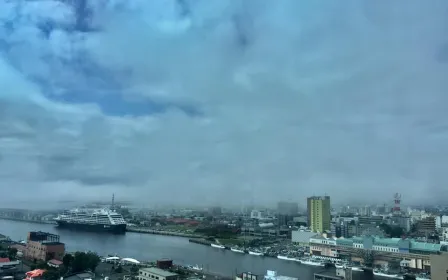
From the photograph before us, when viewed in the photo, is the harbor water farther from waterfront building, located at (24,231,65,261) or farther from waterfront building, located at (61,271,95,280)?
waterfront building, located at (61,271,95,280)

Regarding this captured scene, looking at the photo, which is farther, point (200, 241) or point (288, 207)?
point (288, 207)

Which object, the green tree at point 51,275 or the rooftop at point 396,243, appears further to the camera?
the rooftop at point 396,243

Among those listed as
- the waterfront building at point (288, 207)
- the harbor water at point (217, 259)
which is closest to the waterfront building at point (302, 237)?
the harbor water at point (217, 259)

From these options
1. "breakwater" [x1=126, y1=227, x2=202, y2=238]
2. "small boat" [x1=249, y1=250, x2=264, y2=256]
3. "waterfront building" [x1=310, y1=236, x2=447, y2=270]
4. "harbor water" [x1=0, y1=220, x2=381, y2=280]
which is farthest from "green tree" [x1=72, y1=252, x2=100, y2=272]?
"breakwater" [x1=126, y1=227, x2=202, y2=238]

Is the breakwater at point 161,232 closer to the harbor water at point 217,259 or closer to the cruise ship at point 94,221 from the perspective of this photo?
the cruise ship at point 94,221

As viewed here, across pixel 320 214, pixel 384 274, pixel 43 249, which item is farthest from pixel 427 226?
pixel 43 249

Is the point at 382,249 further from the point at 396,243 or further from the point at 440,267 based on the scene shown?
the point at 440,267
